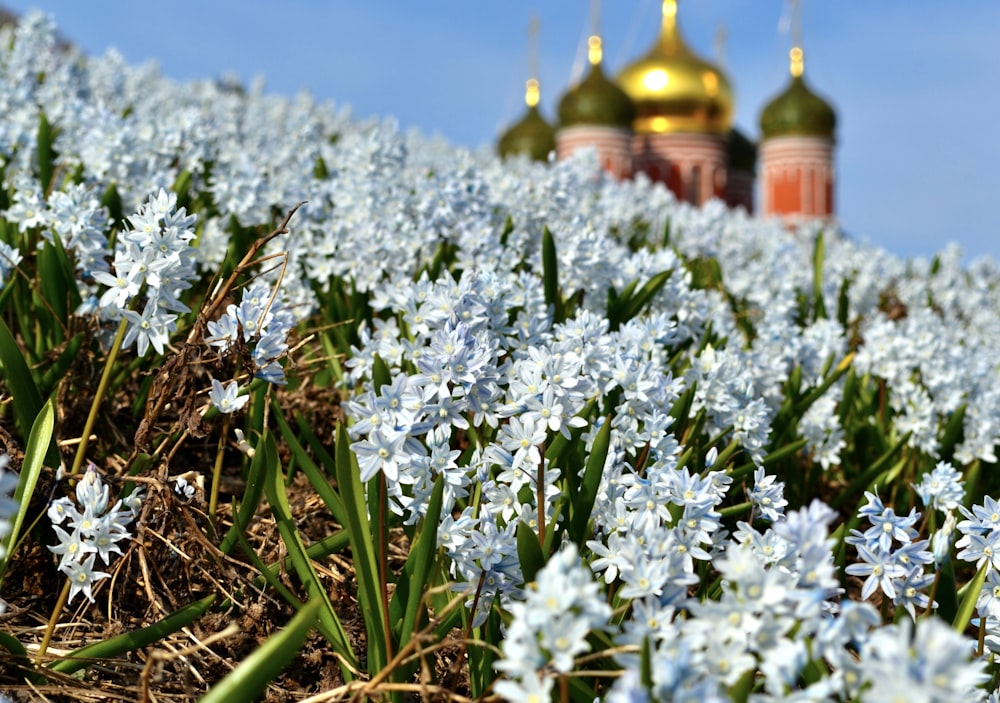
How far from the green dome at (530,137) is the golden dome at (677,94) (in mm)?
4683

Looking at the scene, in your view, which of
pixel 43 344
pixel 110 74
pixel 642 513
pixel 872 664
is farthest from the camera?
pixel 110 74

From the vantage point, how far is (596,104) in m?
43.0

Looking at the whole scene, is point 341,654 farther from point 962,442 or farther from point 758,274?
point 758,274

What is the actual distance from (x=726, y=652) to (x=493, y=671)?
0.81 meters

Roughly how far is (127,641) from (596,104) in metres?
42.7

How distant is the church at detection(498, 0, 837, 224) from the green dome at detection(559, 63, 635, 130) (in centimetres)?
62

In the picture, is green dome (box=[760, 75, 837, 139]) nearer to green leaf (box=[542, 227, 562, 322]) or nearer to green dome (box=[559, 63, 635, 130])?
green dome (box=[559, 63, 635, 130])

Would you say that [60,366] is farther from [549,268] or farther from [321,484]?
[549,268]

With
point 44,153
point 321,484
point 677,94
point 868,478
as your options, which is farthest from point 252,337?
point 677,94

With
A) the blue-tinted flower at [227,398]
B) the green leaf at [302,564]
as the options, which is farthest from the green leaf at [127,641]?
the blue-tinted flower at [227,398]

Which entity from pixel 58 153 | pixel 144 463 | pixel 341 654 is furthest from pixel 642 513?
pixel 58 153

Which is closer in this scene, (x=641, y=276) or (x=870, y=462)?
(x=641, y=276)

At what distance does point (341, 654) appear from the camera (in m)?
2.31

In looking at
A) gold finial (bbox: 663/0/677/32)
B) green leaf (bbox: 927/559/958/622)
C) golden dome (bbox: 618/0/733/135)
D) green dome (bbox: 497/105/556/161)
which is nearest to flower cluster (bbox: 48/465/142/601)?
green leaf (bbox: 927/559/958/622)
